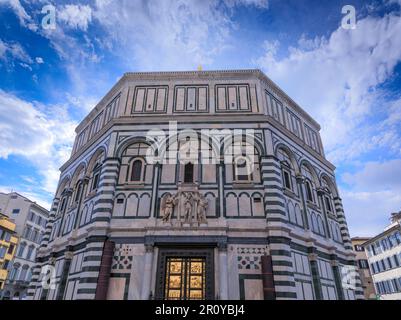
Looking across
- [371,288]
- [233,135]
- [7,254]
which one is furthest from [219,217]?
[371,288]

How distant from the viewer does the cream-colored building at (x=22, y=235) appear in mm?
33656

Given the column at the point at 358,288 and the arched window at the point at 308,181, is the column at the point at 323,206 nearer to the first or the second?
the arched window at the point at 308,181

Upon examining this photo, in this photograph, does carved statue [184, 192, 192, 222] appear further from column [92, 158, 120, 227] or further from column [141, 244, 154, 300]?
column [92, 158, 120, 227]

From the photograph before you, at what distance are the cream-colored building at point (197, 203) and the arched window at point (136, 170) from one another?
6 centimetres

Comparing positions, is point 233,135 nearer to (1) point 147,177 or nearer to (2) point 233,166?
(2) point 233,166

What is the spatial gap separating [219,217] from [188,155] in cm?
388

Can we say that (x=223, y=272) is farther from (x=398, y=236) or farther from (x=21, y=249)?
(x=21, y=249)

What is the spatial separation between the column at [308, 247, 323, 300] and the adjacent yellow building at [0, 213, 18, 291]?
114ft

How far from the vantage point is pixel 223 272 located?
11664mm

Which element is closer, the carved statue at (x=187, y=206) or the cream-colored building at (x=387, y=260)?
the carved statue at (x=187, y=206)

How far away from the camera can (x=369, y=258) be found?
Result: 121 ft

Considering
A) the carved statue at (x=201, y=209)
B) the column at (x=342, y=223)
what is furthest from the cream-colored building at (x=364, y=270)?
the carved statue at (x=201, y=209)

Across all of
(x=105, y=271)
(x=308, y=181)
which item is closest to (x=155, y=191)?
(x=105, y=271)

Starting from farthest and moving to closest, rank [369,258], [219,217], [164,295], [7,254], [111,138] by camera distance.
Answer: [369,258]
[7,254]
[111,138]
[219,217]
[164,295]
